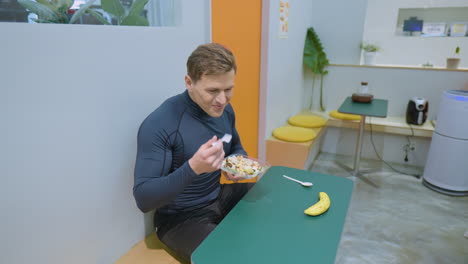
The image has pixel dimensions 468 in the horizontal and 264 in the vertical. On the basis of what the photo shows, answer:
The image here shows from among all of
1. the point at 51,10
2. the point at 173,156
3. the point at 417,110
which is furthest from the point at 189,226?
the point at 417,110

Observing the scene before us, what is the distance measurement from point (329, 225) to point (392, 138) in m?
3.29

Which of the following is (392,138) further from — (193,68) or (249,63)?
(193,68)

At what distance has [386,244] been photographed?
2.46m

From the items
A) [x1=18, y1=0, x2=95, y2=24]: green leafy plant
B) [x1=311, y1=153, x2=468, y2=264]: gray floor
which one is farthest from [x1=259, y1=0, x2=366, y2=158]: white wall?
Result: [x1=18, y1=0, x2=95, y2=24]: green leafy plant

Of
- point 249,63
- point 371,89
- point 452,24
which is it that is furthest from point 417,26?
point 249,63

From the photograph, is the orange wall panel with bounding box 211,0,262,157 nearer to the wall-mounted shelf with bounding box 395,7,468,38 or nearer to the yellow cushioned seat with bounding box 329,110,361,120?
the yellow cushioned seat with bounding box 329,110,361,120

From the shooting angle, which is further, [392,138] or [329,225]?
[392,138]

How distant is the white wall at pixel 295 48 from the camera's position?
9.84 ft

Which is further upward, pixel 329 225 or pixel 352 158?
pixel 329 225

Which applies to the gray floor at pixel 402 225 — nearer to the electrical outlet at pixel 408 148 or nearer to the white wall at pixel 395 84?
the electrical outlet at pixel 408 148

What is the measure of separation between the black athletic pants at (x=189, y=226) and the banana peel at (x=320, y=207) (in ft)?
1.45

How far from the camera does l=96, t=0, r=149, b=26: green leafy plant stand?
143 cm

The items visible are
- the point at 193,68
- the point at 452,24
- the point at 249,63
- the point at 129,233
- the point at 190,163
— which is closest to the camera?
the point at 190,163

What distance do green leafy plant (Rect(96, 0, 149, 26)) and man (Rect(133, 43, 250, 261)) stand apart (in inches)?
13.7
